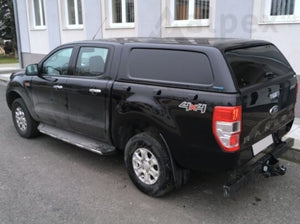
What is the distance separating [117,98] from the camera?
3.57 m

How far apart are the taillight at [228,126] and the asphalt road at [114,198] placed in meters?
0.84

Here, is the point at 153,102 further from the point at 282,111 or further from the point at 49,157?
the point at 49,157

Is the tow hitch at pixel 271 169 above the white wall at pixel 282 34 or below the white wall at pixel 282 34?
below

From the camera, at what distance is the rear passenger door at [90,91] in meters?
3.79

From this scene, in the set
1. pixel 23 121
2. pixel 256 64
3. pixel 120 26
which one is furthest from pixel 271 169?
pixel 120 26

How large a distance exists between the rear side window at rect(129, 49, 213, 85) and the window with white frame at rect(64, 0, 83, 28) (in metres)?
8.60

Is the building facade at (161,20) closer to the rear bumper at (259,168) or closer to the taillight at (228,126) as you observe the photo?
the rear bumper at (259,168)

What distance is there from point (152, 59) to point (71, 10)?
9718mm

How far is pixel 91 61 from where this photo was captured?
4.06m

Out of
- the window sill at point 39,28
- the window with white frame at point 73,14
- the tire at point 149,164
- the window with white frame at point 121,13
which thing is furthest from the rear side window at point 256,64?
the window sill at point 39,28

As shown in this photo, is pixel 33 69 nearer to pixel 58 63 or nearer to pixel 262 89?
pixel 58 63

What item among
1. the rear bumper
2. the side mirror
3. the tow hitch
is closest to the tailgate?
the rear bumper

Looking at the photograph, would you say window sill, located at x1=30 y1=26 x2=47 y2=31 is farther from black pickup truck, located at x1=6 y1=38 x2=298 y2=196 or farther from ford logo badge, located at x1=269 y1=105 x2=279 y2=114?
ford logo badge, located at x1=269 y1=105 x2=279 y2=114

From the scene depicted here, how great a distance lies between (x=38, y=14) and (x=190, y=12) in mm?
8844
